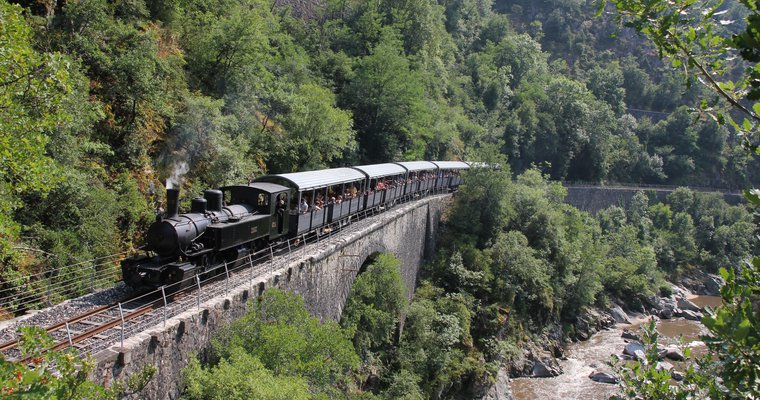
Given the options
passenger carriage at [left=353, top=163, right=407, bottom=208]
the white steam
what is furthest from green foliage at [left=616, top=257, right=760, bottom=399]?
passenger carriage at [left=353, top=163, right=407, bottom=208]

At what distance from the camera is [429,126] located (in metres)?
48.9

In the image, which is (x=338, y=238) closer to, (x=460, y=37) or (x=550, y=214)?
(x=550, y=214)

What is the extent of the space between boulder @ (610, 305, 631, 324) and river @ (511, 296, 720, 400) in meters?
0.79

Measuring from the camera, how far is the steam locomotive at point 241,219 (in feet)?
48.3

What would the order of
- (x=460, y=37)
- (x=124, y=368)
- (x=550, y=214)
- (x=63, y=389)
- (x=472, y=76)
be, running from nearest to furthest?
(x=63, y=389) < (x=124, y=368) < (x=550, y=214) < (x=472, y=76) < (x=460, y=37)

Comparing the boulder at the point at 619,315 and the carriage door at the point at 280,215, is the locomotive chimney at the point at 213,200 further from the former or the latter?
the boulder at the point at 619,315

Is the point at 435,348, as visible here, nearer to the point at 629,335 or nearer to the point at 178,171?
the point at 178,171

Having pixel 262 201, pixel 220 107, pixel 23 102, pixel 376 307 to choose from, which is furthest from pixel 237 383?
pixel 220 107

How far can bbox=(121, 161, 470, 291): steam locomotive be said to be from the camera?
1473cm

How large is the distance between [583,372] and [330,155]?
19885 mm

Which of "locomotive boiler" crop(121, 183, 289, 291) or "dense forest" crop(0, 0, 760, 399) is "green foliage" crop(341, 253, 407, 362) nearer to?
"dense forest" crop(0, 0, 760, 399)

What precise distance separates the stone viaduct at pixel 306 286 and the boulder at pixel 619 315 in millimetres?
17735

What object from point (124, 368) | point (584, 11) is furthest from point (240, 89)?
point (584, 11)

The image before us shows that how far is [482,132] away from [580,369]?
31.3 metres
